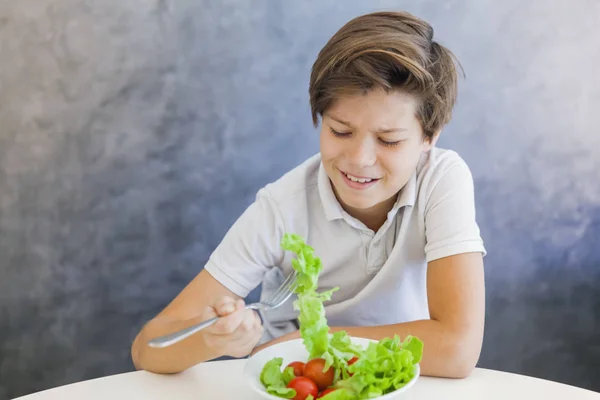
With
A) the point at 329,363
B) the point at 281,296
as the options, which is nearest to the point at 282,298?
the point at 281,296

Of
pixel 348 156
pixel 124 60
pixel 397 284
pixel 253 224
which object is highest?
pixel 124 60

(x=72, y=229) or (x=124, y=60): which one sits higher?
(x=124, y=60)

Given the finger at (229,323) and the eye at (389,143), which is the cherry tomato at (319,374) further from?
the eye at (389,143)

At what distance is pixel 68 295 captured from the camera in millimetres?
1718

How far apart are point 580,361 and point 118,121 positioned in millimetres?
1403

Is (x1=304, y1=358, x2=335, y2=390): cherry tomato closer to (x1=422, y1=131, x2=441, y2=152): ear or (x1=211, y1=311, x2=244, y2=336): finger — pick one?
(x1=211, y1=311, x2=244, y2=336): finger

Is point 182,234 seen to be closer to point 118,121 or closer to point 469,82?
point 118,121

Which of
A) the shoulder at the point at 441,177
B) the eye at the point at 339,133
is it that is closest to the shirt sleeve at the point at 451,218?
the shoulder at the point at 441,177

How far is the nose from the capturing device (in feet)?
3.82

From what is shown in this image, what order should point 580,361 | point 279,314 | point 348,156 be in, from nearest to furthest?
1. point 348,156
2. point 279,314
3. point 580,361

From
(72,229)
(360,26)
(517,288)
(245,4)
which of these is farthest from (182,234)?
(517,288)

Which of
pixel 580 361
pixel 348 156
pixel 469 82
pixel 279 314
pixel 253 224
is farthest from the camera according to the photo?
pixel 580 361

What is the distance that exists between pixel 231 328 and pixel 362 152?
0.39 metres

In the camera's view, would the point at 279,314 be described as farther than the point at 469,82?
No
